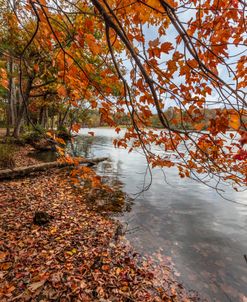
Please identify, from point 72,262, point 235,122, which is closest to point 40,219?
point 72,262

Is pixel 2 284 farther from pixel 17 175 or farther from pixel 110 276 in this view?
pixel 17 175

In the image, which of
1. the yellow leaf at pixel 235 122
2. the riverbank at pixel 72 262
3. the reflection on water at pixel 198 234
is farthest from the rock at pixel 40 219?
the yellow leaf at pixel 235 122

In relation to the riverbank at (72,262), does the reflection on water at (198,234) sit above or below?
below

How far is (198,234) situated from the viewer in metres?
5.52

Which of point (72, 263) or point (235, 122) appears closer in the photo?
point (235, 122)

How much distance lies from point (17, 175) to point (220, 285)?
320 inches

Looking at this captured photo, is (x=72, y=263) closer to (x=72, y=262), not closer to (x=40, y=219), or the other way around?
(x=72, y=262)

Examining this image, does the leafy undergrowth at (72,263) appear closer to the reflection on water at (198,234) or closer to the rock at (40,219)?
the rock at (40,219)

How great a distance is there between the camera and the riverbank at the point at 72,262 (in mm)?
3076

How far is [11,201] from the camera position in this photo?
5.95 meters

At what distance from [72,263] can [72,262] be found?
0.03m

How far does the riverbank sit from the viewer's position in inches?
121

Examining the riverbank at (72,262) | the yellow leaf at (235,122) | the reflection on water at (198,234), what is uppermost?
the yellow leaf at (235,122)

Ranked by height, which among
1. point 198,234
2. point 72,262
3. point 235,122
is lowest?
point 198,234
